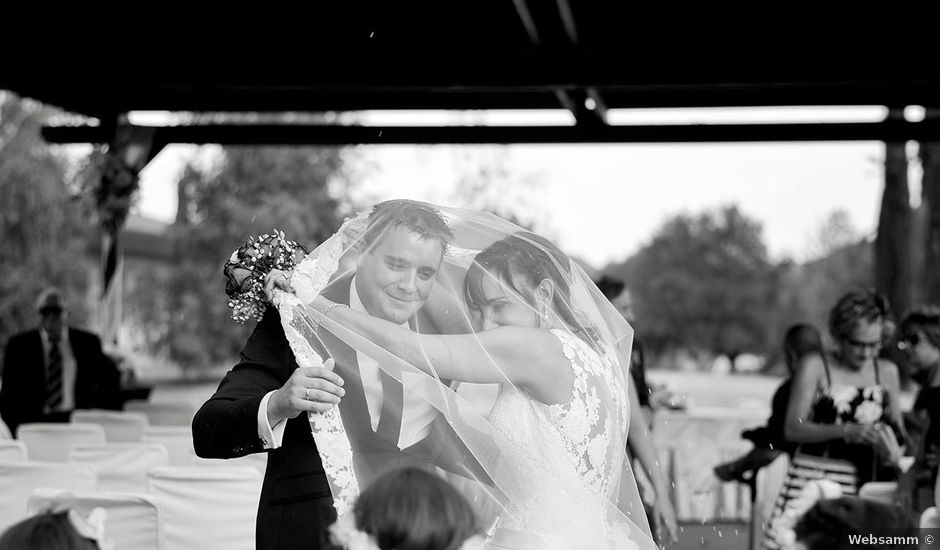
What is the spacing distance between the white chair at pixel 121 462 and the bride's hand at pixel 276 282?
8.96 ft

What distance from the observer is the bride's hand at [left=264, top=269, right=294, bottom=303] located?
108 inches

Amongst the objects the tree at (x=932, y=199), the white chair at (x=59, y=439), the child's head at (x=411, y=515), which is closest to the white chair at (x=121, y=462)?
the white chair at (x=59, y=439)

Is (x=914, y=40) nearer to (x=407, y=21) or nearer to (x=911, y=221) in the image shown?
(x=407, y=21)

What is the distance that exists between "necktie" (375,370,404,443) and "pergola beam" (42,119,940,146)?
6.62 meters

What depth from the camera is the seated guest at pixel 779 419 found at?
19.2ft

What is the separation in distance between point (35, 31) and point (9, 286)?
1880 centimetres

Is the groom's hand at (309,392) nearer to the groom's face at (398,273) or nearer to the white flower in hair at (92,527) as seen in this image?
the groom's face at (398,273)

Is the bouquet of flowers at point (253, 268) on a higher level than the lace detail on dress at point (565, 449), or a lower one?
higher

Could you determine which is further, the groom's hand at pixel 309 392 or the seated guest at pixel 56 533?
the groom's hand at pixel 309 392

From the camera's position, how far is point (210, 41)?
8.66m

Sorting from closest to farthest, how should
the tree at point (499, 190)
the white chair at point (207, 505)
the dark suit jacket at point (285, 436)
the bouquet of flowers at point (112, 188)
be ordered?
1. the dark suit jacket at point (285, 436)
2. the white chair at point (207, 505)
3. the bouquet of flowers at point (112, 188)
4. the tree at point (499, 190)

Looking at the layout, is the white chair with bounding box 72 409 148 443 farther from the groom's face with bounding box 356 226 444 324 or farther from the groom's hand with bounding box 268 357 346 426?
the groom's hand with bounding box 268 357 346 426

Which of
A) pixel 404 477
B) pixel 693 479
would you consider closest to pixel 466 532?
pixel 404 477

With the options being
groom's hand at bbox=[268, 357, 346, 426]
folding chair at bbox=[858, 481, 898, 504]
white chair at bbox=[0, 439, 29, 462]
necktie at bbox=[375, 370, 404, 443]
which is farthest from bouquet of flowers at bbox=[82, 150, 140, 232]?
groom's hand at bbox=[268, 357, 346, 426]
